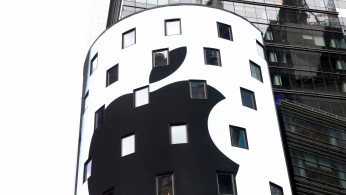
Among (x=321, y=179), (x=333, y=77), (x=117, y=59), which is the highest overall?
(x=333, y=77)

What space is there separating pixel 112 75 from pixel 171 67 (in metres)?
4.48

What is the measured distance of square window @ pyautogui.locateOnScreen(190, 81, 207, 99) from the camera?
34000 millimetres

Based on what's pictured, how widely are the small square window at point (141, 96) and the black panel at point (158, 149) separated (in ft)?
1.28

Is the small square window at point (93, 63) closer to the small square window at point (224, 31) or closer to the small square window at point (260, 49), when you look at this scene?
the small square window at point (224, 31)

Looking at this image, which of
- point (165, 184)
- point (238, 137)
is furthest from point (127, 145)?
point (238, 137)

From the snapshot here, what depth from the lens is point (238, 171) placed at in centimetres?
3117

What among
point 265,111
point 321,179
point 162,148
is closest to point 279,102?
point 321,179

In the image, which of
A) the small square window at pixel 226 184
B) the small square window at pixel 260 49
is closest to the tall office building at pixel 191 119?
the small square window at pixel 226 184

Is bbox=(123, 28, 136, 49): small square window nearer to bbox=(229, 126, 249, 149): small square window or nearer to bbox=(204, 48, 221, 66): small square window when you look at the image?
bbox=(204, 48, 221, 66): small square window

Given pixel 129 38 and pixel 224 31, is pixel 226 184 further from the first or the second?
pixel 129 38

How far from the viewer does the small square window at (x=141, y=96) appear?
34250 millimetres

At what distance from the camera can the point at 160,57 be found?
3609cm

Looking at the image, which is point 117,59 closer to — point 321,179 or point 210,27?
point 210,27

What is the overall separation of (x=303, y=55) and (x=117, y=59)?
Result: 77.1ft
